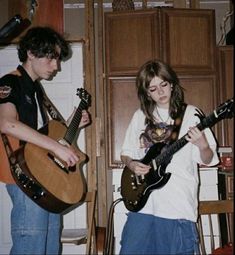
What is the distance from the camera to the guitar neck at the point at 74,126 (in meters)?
1.65

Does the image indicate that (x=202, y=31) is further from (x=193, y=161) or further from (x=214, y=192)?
(x=193, y=161)

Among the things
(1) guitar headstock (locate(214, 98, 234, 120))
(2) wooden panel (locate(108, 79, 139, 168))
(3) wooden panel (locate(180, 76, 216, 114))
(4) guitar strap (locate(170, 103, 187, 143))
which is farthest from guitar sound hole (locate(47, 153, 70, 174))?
(3) wooden panel (locate(180, 76, 216, 114))

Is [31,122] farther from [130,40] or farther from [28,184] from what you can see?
[130,40]

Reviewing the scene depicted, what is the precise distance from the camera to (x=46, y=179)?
1379 mm

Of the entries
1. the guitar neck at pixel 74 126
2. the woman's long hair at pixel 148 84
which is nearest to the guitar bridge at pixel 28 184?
the guitar neck at pixel 74 126

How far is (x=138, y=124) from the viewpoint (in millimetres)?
1638

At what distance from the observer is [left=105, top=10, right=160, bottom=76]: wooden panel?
2.74 metres

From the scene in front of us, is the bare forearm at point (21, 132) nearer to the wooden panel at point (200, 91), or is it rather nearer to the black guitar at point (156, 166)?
the black guitar at point (156, 166)

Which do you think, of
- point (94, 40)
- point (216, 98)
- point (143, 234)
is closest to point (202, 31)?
point (216, 98)

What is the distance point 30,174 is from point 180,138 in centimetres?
64

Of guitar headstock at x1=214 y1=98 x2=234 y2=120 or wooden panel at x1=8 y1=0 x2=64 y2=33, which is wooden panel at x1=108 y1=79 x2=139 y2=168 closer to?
wooden panel at x1=8 y1=0 x2=64 y2=33

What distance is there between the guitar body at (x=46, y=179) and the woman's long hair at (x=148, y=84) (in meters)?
0.44

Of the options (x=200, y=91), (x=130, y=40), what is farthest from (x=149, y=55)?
(x=200, y=91)

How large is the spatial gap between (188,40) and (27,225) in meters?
2.01
